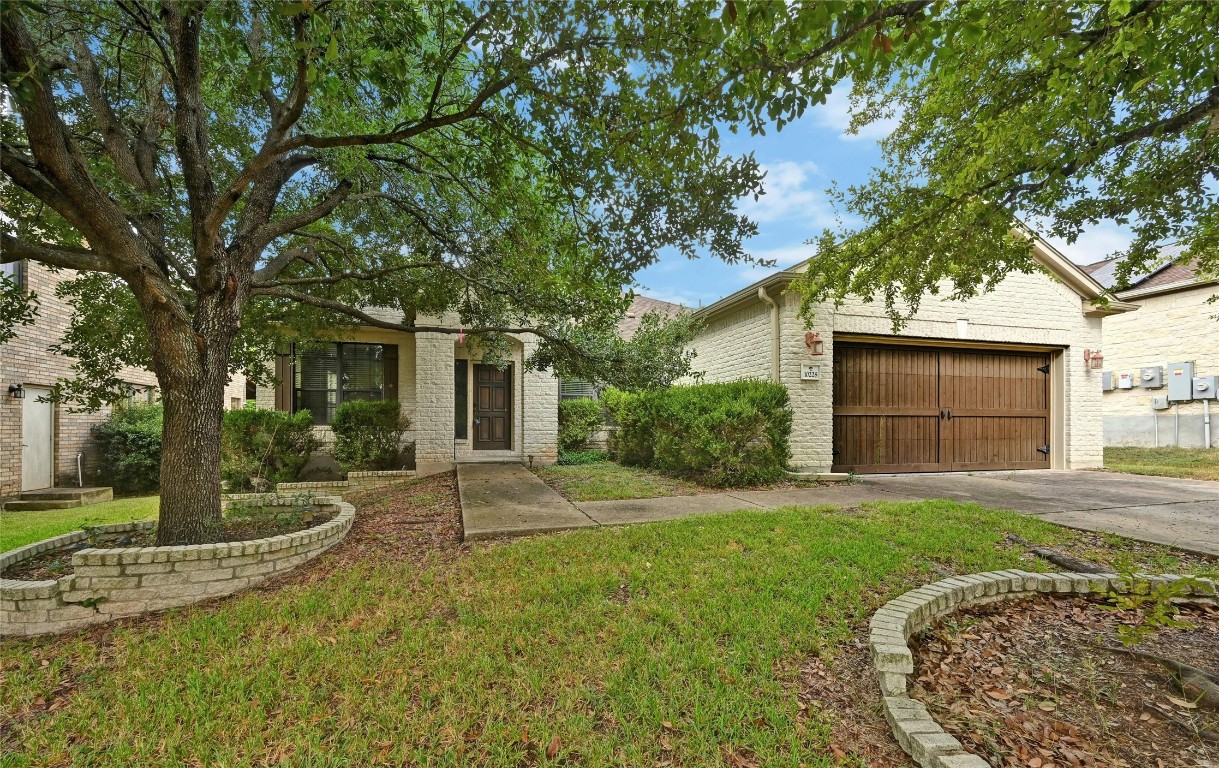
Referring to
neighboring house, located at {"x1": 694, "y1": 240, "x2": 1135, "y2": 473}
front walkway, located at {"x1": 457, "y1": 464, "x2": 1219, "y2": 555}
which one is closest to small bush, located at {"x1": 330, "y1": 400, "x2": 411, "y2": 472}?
front walkway, located at {"x1": 457, "y1": 464, "x2": 1219, "y2": 555}

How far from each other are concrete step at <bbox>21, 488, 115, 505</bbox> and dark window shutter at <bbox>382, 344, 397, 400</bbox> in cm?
579

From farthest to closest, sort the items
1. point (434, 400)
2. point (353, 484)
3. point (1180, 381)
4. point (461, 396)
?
point (1180, 381)
point (461, 396)
point (434, 400)
point (353, 484)

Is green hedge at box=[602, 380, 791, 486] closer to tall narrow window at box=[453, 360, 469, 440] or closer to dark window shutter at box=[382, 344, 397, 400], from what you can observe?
tall narrow window at box=[453, 360, 469, 440]

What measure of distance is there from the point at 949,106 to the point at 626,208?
12.7ft

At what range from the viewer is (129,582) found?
3.42 metres

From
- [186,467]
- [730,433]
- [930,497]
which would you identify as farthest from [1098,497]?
[186,467]

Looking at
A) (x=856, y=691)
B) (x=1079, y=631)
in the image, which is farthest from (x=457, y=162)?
(x=1079, y=631)

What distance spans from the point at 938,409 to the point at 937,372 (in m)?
0.68

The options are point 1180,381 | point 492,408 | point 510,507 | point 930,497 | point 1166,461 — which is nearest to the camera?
point 510,507

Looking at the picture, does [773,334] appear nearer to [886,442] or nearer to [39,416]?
[886,442]

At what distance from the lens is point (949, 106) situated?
519 centimetres

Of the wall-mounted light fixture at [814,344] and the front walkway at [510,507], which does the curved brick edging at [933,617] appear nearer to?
the front walkway at [510,507]

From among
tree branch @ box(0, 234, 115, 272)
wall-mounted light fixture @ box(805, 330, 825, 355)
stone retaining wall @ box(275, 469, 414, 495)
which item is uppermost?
tree branch @ box(0, 234, 115, 272)

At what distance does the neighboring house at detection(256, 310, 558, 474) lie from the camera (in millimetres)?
9711
